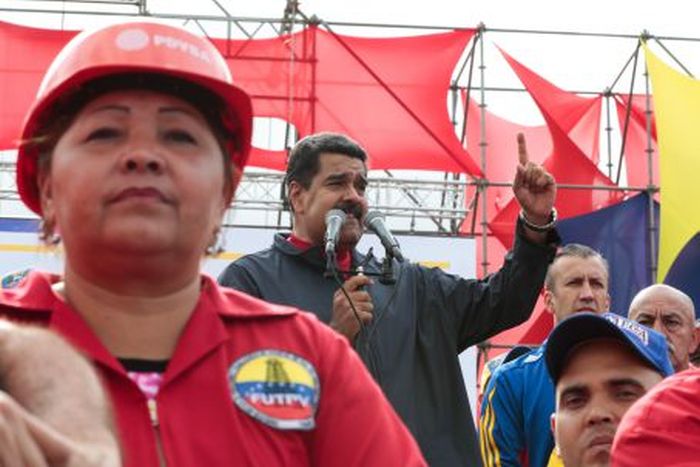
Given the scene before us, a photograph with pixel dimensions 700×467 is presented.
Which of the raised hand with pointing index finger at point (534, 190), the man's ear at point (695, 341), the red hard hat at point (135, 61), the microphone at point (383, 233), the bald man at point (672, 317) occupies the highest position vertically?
the red hard hat at point (135, 61)

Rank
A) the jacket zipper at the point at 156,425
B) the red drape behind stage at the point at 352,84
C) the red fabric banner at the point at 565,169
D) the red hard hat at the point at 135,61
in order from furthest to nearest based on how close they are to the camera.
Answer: the red fabric banner at the point at 565,169 → the red drape behind stage at the point at 352,84 → the red hard hat at the point at 135,61 → the jacket zipper at the point at 156,425

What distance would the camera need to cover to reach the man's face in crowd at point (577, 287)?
5.08m

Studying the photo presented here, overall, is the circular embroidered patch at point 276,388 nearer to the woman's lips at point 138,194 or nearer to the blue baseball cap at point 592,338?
the woman's lips at point 138,194

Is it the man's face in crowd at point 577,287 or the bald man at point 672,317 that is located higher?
the man's face in crowd at point 577,287

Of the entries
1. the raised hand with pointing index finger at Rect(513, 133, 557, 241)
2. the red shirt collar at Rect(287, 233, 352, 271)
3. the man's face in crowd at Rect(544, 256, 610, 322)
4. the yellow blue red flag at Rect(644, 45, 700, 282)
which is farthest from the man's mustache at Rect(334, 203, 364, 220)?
the yellow blue red flag at Rect(644, 45, 700, 282)

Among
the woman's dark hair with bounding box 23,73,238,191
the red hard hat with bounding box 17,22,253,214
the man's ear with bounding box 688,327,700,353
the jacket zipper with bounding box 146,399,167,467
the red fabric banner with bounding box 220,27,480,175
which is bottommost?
the man's ear with bounding box 688,327,700,353

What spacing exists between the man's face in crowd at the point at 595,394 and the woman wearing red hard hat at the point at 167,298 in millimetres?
1346

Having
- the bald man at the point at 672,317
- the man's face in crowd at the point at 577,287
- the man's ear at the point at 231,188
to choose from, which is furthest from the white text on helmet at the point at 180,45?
the bald man at the point at 672,317

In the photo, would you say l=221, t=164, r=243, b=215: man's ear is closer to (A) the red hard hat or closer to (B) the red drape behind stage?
(A) the red hard hat

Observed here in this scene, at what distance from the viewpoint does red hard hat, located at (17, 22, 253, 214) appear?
68.4 inches

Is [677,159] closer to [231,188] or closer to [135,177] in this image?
[231,188]

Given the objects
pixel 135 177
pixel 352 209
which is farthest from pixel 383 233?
pixel 135 177

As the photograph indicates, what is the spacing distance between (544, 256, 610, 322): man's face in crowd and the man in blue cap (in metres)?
2.01

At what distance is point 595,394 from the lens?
118 inches
